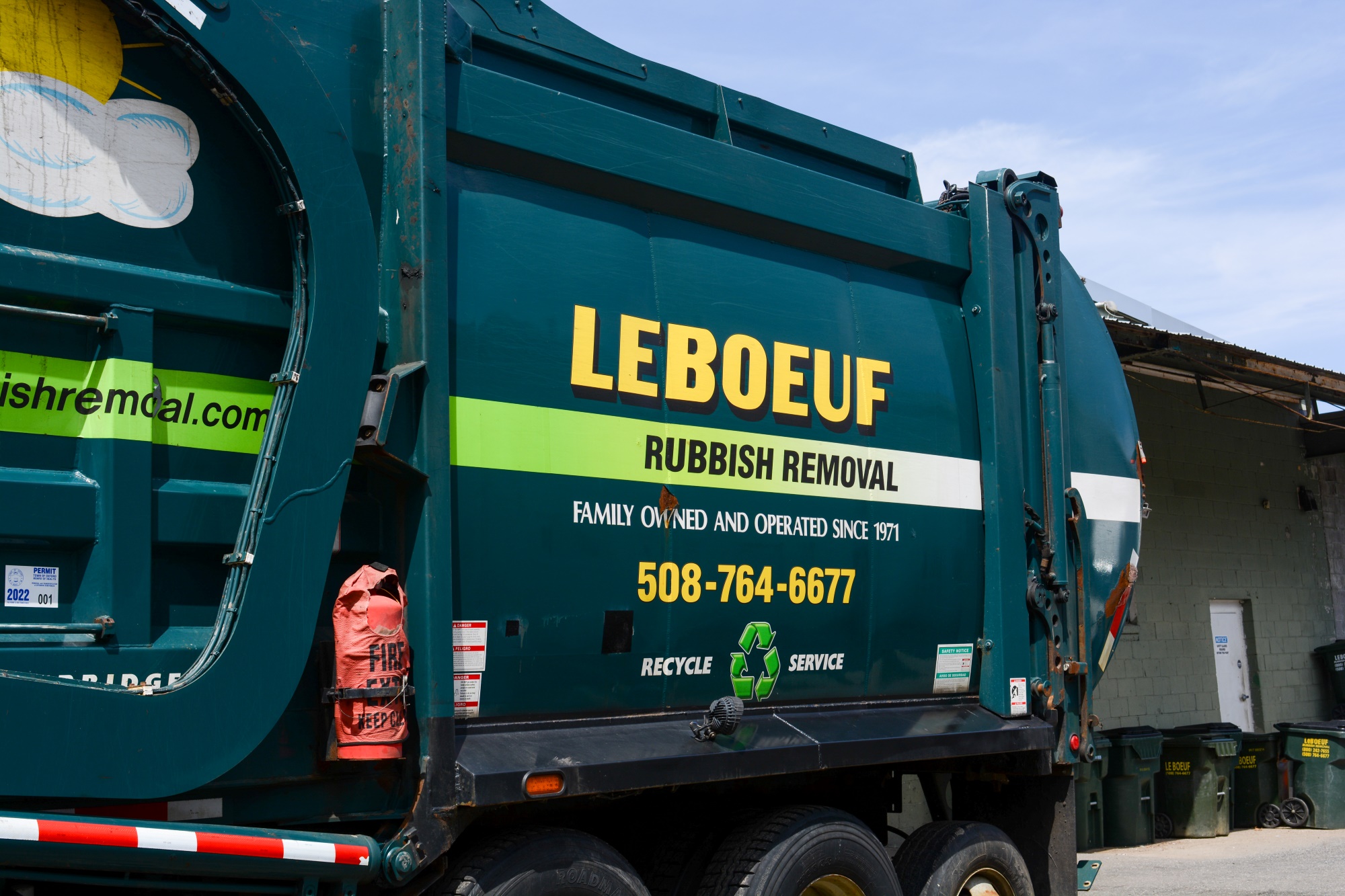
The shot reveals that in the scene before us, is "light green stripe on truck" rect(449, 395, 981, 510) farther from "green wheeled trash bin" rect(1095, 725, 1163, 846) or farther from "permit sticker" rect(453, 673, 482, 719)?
"green wheeled trash bin" rect(1095, 725, 1163, 846)

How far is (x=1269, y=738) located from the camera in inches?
484

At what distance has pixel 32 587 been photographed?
2721mm

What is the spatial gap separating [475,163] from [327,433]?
992 mm

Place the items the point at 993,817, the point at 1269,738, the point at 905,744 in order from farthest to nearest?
the point at 1269,738 < the point at 993,817 < the point at 905,744

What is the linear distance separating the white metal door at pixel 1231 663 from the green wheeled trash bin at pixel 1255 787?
6.34ft

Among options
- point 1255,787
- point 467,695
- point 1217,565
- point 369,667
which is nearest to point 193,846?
point 369,667

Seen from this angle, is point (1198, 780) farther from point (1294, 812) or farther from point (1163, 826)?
point (1294, 812)

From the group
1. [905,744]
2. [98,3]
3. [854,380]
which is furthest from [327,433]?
[905,744]

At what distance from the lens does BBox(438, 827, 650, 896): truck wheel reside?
3.33 meters

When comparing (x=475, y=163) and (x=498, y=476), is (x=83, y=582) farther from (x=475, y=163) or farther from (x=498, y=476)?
(x=475, y=163)

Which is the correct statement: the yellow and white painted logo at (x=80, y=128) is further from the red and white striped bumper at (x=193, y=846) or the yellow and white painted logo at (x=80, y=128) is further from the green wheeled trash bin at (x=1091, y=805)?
the green wheeled trash bin at (x=1091, y=805)

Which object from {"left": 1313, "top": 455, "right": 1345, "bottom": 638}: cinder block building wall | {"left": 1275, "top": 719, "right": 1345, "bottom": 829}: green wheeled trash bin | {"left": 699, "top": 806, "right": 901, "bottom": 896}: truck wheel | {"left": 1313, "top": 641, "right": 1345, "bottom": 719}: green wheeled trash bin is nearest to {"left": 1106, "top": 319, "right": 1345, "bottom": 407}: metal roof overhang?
{"left": 1313, "top": 455, "right": 1345, "bottom": 638}: cinder block building wall

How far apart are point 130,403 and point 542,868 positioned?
1631mm

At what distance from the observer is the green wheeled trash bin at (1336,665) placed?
51.1 feet
